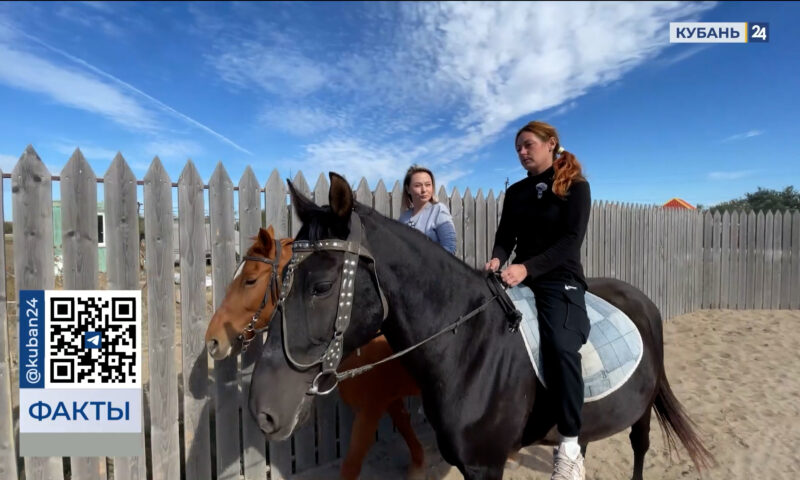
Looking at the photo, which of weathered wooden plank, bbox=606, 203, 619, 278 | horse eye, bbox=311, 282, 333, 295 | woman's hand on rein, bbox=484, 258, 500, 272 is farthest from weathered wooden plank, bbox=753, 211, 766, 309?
horse eye, bbox=311, 282, 333, 295

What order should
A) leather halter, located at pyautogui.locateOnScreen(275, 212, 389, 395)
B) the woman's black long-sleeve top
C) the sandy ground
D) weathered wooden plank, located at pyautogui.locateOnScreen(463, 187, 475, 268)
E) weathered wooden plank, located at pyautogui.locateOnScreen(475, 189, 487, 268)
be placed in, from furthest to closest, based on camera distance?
weathered wooden plank, located at pyautogui.locateOnScreen(475, 189, 487, 268), weathered wooden plank, located at pyautogui.locateOnScreen(463, 187, 475, 268), the sandy ground, the woman's black long-sleeve top, leather halter, located at pyautogui.locateOnScreen(275, 212, 389, 395)

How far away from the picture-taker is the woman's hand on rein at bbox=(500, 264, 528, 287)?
2287mm

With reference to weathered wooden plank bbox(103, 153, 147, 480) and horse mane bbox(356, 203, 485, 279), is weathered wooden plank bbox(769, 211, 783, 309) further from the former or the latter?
weathered wooden plank bbox(103, 153, 147, 480)

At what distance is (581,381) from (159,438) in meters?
3.30

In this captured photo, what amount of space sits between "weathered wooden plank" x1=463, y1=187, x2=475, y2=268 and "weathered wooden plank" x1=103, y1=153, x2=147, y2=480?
3764 mm

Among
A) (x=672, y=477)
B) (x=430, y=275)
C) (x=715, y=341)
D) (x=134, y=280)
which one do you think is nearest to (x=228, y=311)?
(x=134, y=280)

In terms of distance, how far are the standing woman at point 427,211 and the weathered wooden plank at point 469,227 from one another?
5.53ft

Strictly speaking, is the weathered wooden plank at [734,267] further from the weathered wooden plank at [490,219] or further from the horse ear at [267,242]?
the horse ear at [267,242]

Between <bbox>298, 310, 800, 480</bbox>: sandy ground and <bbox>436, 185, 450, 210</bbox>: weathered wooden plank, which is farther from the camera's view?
<bbox>436, 185, 450, 210</bbox>: weathered wooden plank

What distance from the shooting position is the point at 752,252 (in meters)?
10.2

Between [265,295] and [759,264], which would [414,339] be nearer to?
[265,295]

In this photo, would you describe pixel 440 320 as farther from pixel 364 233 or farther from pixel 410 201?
pixel 410 201

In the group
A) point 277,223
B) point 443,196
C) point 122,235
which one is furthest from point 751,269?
point 122,235

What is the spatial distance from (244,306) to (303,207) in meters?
1.26
